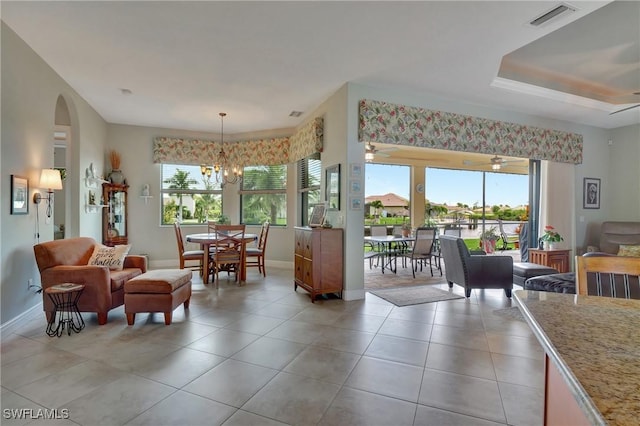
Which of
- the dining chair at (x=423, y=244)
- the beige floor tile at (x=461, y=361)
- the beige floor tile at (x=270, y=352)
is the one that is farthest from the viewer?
the dining chair at (x=423, y=244)

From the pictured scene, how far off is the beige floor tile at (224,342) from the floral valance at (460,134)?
2891 millimetres

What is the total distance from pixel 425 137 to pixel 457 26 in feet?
6.10

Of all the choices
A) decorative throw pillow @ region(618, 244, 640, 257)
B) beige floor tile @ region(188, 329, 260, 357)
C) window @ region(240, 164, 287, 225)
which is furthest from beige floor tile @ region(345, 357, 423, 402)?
window @ region(240, 164, 287, 225)

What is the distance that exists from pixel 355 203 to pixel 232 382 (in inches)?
111

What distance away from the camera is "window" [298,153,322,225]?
586cm

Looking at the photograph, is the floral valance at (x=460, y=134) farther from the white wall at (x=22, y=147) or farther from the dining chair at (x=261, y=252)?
the white wall at (x=22, y=147)

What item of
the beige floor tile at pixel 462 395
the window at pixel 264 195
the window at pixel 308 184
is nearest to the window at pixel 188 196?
the window at pixel 264 195

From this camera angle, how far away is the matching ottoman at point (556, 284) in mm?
3453

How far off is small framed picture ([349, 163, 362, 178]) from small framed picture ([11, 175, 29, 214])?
12.3 feet

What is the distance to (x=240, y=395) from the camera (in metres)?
2.10

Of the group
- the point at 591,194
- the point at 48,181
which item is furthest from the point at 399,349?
the point at 591,194

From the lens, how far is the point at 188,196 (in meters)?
7.14

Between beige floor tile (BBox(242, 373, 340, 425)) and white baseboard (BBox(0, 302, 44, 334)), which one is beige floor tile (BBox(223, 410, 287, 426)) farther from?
white baseboard (BBox(0, 302, 44, 334))

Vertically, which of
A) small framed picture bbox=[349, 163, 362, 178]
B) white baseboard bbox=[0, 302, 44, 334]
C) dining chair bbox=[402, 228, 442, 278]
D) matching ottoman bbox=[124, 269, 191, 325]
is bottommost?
white baseboard bbox=[0, 302, 44, 334]
